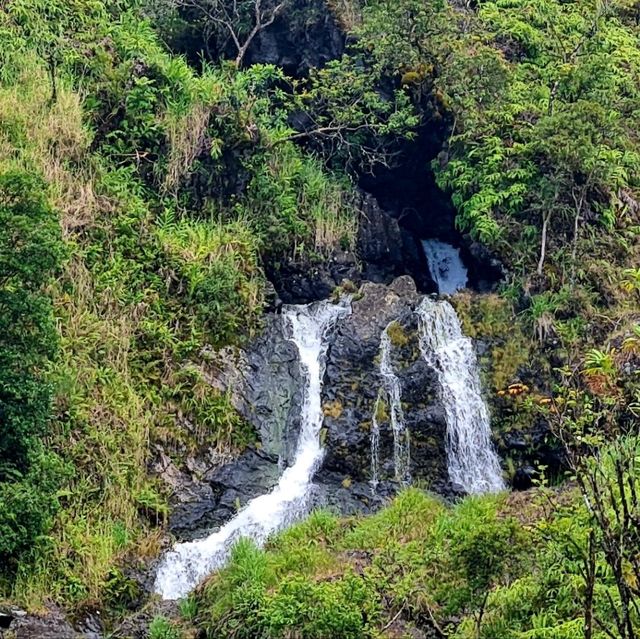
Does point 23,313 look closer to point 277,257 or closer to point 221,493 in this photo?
point 221,493

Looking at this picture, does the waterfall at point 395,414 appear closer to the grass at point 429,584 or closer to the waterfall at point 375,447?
the waterfall at point 375,447

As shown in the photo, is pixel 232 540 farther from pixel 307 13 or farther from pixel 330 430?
pixel 307 13

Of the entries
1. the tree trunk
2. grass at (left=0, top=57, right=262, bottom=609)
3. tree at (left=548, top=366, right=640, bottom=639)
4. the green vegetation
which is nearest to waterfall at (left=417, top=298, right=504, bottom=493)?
the green vegetation

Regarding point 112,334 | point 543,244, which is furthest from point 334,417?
point 543,244

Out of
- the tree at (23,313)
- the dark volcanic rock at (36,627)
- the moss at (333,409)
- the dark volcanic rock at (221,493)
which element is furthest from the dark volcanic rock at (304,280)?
the dark volcanic rock at (36,627)

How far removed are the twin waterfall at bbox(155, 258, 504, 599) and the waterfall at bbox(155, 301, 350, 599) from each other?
13mm

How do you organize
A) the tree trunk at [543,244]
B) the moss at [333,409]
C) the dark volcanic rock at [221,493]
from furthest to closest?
the tree trunk at [543,244] → the moss at [333,409] → the dark volcanic rock at [221,493]

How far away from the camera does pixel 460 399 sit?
1294 centimetres

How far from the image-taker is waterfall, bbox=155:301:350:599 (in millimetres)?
10219

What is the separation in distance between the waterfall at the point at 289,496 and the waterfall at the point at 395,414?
3.28 ft

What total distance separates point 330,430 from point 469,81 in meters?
8.02

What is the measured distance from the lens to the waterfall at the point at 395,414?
12.3 meters

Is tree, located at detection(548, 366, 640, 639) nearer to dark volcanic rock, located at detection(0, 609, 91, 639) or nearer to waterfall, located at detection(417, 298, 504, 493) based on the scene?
waterfall, located at detection(417, 298, 504, 493)

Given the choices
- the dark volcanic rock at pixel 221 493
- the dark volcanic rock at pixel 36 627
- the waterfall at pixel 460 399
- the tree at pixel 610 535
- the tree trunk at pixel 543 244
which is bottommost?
the dark volcanic rock at pixel 221 493
